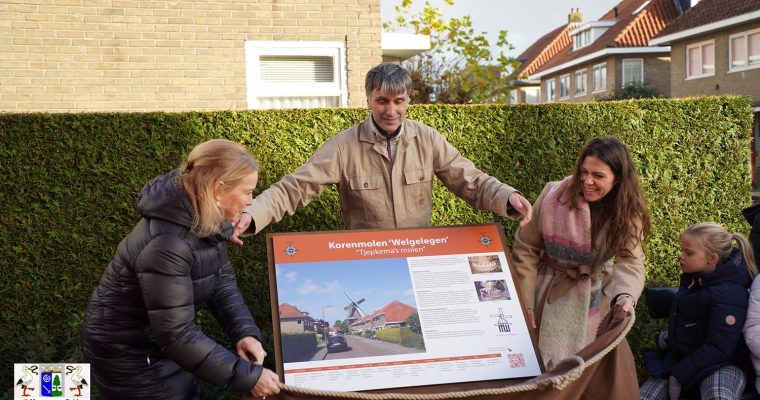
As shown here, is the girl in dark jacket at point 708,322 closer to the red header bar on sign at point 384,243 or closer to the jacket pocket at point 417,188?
the red header bar on sign at point 384,243

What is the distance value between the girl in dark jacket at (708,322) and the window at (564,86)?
160 ft

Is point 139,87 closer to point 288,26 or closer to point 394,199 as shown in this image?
point 288,26

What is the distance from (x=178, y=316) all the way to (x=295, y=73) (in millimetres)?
7899

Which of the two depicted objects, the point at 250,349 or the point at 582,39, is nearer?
the point at 250,349

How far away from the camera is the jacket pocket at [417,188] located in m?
3.97

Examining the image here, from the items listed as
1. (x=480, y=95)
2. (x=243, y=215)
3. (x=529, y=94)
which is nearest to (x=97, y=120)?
(x=243, y=215)

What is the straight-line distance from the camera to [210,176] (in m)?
2.83

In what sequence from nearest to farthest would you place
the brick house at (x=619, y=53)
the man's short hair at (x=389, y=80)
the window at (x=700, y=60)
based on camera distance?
the man's short hair at (x=389, y=80)
the window at (x=700, y=60)
the brick house at (x=619, y=53)

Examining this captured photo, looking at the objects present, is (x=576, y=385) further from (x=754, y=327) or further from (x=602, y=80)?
(x=602, y=80)

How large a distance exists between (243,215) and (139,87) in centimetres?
675

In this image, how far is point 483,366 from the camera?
321 cm

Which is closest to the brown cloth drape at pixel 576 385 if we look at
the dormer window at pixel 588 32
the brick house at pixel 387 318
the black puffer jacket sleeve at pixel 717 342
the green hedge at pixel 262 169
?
the brick house at pixel 387 318

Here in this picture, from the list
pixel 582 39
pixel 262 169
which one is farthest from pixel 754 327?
pixel 582 39

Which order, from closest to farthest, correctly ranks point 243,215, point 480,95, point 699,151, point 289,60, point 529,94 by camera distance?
point 243,215, point 699,151, point 289,60, point 480,95, point 529,94
